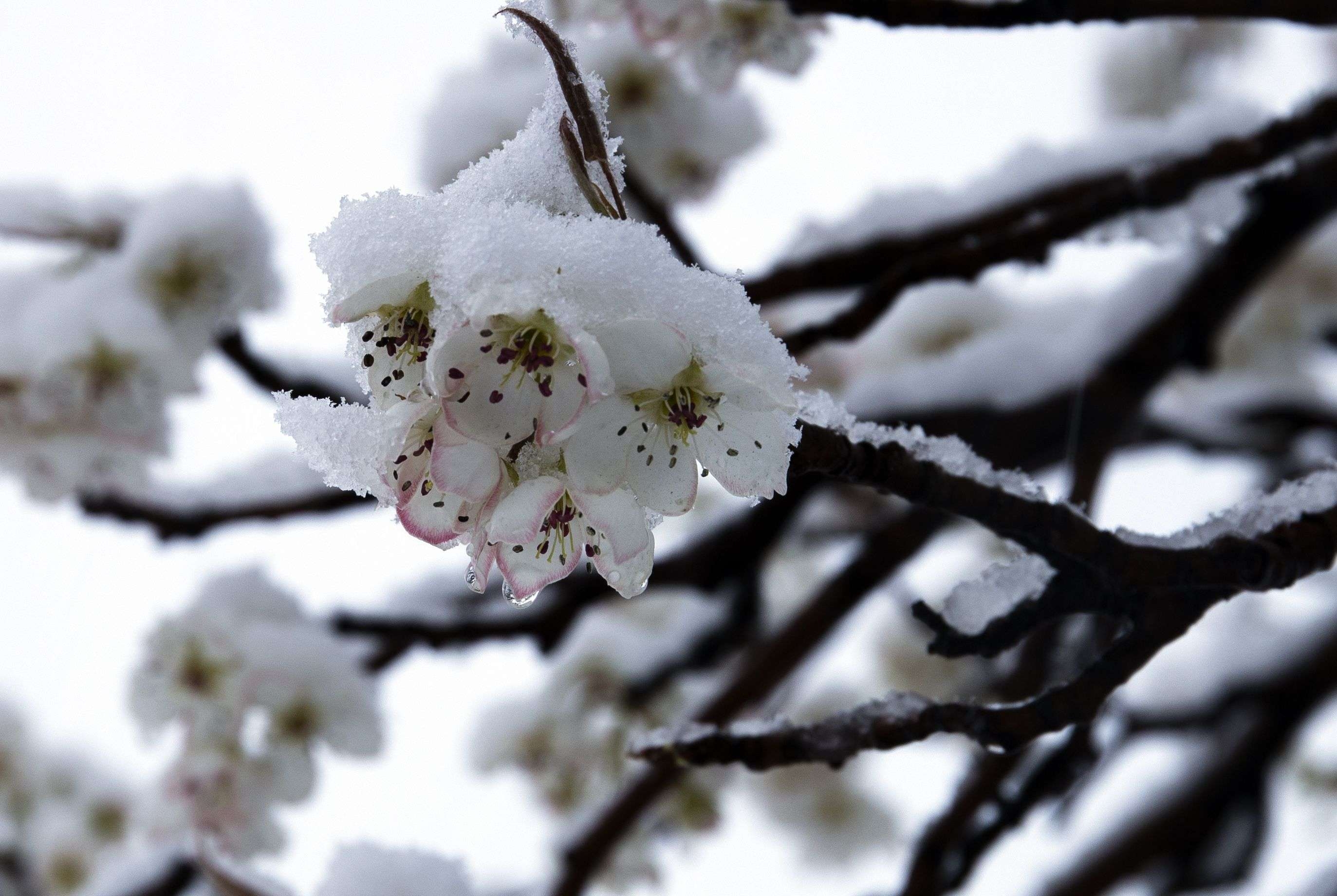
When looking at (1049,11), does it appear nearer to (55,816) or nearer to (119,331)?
(119,331)

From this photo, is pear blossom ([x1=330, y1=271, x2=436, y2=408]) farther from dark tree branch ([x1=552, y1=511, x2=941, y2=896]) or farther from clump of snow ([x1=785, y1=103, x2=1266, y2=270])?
dark tree branch ([x1=552, y1=511, x2=941, y2=896])

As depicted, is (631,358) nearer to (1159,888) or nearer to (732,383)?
(732,383)

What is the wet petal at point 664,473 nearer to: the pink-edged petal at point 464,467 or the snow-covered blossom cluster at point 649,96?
the pink-edged petal at point 464,467

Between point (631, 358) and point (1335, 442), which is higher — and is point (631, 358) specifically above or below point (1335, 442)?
below

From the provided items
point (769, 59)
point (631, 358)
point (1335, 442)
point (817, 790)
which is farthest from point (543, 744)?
point (631, 358)

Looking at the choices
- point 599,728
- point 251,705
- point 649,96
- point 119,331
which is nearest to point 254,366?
point 119,331

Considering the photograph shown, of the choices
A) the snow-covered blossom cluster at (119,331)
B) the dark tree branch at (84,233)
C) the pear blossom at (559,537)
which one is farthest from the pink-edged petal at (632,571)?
the dark tree branch at (84,233)

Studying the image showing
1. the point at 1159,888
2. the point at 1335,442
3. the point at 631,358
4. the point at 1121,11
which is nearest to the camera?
the point at 631,358
